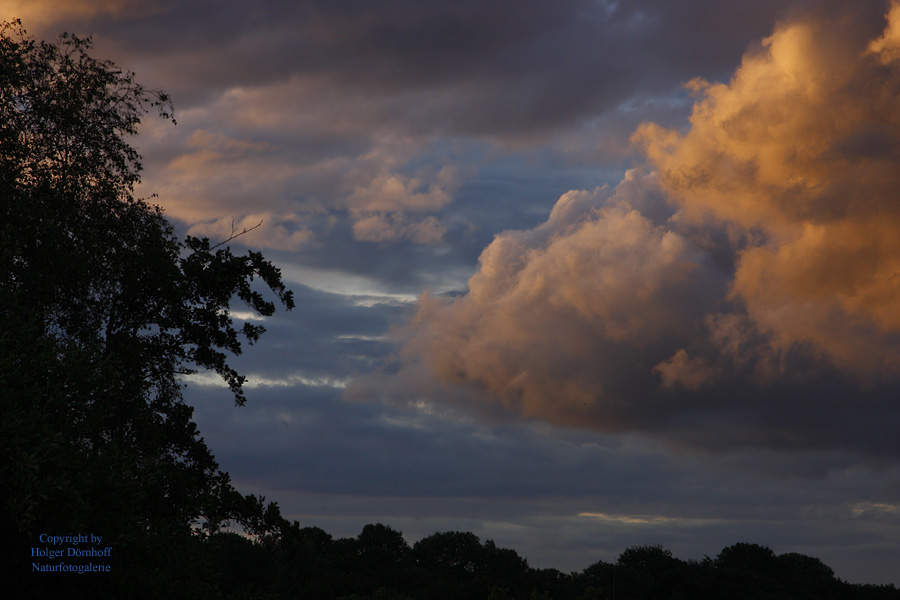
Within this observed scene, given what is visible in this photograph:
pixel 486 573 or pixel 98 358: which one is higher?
pixel 98 358

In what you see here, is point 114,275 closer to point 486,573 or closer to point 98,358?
point 98,358

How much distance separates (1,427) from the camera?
52.8 feet

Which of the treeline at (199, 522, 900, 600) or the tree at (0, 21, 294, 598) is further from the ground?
the tree at (0, 21, 294, 598)

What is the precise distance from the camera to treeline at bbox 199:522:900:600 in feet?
372

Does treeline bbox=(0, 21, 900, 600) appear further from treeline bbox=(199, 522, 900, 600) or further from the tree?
treeline bbox=(199, 522, 900, 600)

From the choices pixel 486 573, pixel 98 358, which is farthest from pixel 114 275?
pixel 486 573

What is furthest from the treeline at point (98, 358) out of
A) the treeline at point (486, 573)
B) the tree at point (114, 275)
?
the treeline at point (486, 573)

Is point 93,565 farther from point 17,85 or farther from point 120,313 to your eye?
point 17,85

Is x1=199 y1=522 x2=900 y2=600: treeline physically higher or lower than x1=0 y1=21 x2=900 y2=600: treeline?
lower

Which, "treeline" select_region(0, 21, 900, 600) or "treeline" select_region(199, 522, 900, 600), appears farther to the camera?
"treeline" select_region(199, 522, 900, 600)

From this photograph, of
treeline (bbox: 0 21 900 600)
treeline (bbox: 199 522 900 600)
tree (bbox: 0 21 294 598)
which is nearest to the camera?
treeline (bbox: 0 21 900 600)

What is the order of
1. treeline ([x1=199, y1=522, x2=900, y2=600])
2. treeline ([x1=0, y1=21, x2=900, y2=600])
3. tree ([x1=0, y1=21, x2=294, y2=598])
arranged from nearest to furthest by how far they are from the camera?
treeline ([x1=0, y1=21, x2=900, y2=600]), tree ([x1=0, y1=21, x2=294, y2=598]), treeline ([x1=199, y1=522, x2=900, y2=600])

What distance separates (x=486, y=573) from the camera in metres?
145

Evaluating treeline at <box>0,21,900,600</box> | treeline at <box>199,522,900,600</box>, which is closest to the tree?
treeline at <box>0,21,900,600</box>
